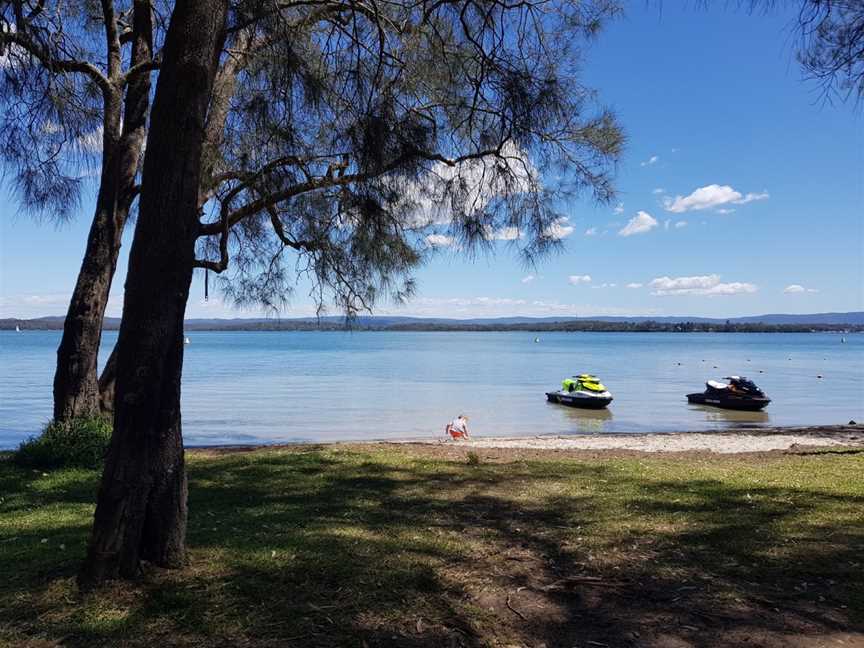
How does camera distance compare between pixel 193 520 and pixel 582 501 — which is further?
pixel 582 501

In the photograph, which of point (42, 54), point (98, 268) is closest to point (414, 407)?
point (98, 268)

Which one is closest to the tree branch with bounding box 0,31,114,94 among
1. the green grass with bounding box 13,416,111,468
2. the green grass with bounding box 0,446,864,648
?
the green grass with bounding box 0,446,864,648

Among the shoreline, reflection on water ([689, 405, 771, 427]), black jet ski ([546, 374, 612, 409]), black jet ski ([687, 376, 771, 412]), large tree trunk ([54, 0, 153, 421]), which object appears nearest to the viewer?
large tree trunk ([54, 0, 153, 421])

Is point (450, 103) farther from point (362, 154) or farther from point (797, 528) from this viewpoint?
point (797, 528)

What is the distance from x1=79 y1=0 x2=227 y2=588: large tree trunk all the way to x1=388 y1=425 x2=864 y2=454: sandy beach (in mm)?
7937

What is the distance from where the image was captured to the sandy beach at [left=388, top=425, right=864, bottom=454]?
1124cm

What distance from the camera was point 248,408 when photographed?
2175 centimetres

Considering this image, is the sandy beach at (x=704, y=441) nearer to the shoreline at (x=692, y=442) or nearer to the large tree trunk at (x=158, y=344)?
the shoreline at (x=692, y=442)

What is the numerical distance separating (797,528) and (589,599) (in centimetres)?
191

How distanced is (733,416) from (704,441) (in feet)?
29.5

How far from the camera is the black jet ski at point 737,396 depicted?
21.9 m

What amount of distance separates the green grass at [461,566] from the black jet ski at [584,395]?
16.1 meters

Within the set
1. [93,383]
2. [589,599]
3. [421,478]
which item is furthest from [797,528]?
[93,383]

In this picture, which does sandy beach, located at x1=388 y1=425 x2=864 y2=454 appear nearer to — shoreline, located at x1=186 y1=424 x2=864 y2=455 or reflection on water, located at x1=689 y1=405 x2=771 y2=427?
shoreline, located at x1=186 y1=424 x2=864 y2=455
